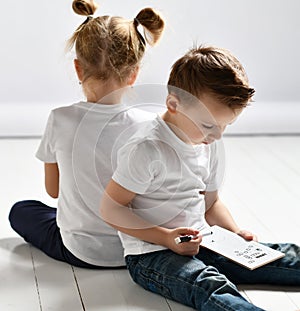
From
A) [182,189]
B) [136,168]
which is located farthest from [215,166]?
[136,168]

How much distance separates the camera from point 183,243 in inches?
62.2

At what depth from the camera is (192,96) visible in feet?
5.11

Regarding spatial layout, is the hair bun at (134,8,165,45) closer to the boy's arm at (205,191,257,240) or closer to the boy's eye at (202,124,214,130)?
the boy's eye at (202,124,214,130)

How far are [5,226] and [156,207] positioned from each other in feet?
1.67

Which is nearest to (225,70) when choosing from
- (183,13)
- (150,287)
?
(150,287)

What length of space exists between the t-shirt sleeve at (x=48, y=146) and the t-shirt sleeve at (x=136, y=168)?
202 mm

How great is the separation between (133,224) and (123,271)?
160 mm

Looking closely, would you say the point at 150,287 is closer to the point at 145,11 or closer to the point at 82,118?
the point at 82,118

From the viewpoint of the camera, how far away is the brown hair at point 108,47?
5.38 ft

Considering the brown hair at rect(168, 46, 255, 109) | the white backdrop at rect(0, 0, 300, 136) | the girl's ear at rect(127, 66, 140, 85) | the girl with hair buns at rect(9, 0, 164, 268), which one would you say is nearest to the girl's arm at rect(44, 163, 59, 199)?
the girl with hair buns at rect(9, 0, 164, 268)

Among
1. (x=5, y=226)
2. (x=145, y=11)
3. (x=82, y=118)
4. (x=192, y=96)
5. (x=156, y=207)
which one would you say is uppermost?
(x=145, y=11)

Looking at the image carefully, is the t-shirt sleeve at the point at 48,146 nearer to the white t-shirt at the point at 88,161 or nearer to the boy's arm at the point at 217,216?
the white t-shirt at the point at 88,161

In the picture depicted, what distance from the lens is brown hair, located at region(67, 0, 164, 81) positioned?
1.64m

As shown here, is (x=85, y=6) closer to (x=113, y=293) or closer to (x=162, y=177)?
(x=162, y=177)
